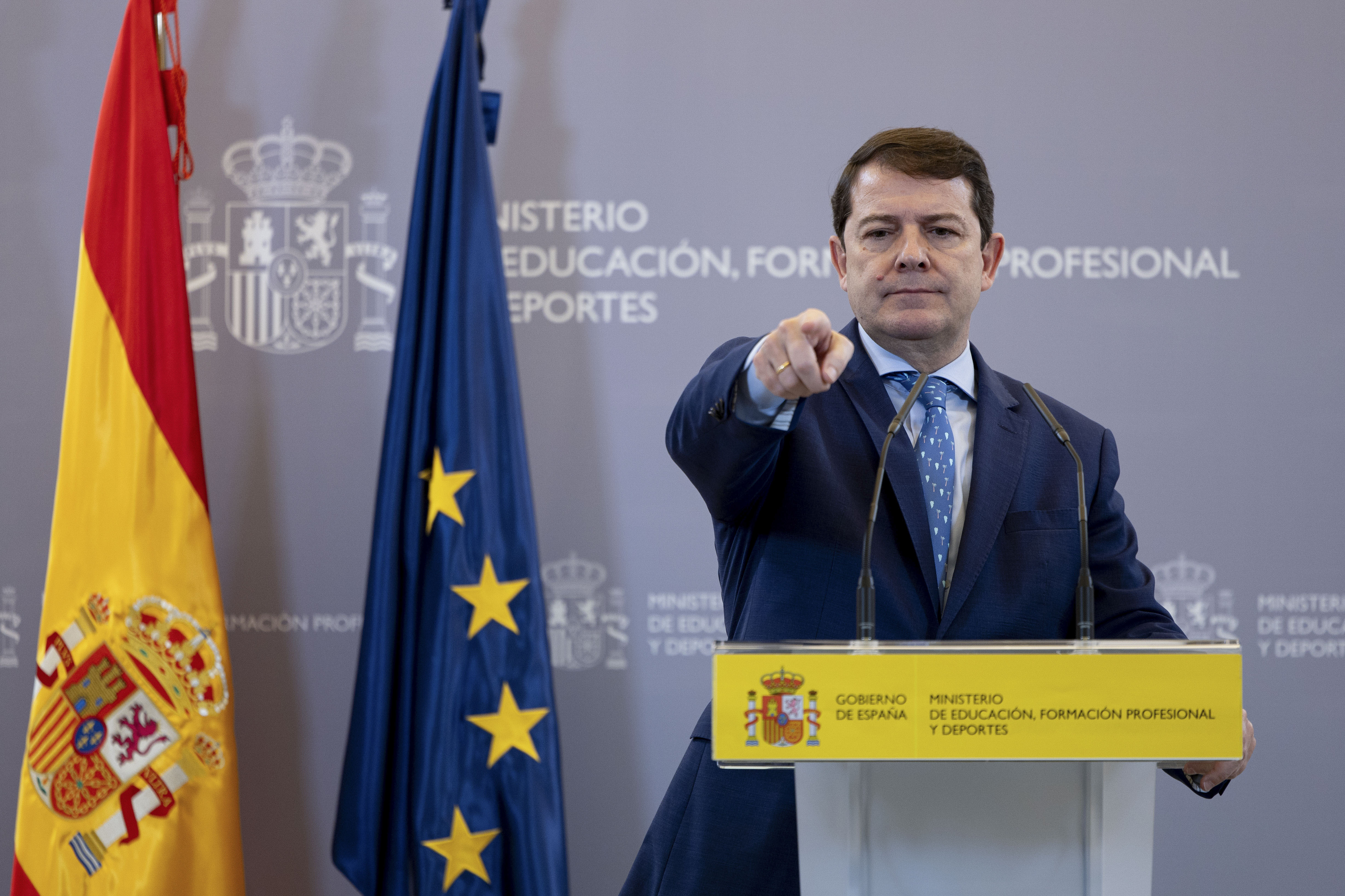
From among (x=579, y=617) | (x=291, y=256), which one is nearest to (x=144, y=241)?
(x=291, y=256)

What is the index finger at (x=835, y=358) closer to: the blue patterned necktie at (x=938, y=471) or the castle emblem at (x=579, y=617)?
the blue patterned necktie at (x=938, y=471)

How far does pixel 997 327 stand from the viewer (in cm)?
267

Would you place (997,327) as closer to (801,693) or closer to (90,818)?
(801,693)

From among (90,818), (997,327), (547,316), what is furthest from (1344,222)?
(90,818)

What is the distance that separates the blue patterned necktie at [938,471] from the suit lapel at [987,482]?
2 centimetres

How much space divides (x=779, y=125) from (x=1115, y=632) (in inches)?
62.3

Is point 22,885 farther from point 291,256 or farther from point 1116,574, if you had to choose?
point 1116,574

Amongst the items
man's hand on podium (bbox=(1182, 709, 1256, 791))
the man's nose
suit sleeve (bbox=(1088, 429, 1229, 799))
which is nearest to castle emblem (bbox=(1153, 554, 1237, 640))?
suit sleeve (bbox=(1088, 429, 1229, 799))

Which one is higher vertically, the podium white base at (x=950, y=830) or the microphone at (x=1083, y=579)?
the microphone at (x=1083, y=579)

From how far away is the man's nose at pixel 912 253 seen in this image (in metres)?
1.54

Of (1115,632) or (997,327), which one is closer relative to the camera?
(1115,632)

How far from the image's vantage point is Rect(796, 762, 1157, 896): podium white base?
3.33ft

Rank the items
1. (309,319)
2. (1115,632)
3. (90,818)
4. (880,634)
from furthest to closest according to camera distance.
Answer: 1. (309,319)
2. (90,818)
3. (1115,632)
4. (880,634)

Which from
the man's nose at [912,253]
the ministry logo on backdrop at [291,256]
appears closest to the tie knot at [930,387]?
the man's nose at [912,253]
